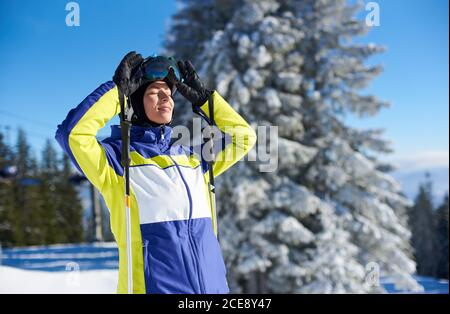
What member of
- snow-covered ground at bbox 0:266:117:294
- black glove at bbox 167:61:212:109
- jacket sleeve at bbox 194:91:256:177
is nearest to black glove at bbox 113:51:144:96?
black glove at bbox 167:61:212:109

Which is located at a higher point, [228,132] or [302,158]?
[302,158]

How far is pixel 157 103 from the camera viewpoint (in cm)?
204

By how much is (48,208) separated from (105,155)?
37.3m

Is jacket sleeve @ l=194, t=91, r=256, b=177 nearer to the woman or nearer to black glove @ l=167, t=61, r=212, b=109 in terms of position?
black glove @ l=167, t=61, r=212, b=109

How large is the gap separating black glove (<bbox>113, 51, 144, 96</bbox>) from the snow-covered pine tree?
657 centimetres

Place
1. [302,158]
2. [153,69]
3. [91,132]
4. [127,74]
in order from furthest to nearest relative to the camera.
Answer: [302,158], [153,69], [127,74], [91,132]

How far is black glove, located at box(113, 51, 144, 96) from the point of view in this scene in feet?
6.21

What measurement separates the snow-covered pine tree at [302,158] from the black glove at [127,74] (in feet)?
21.6

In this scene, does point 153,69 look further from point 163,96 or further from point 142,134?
point 142,134

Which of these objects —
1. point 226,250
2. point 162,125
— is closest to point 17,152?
point 226,250

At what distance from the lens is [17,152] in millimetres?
33000

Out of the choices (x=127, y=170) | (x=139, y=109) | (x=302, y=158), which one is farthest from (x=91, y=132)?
(x=302, y=158)

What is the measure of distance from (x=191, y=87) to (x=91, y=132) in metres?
0.68

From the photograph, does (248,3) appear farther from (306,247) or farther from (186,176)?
(186,176)
